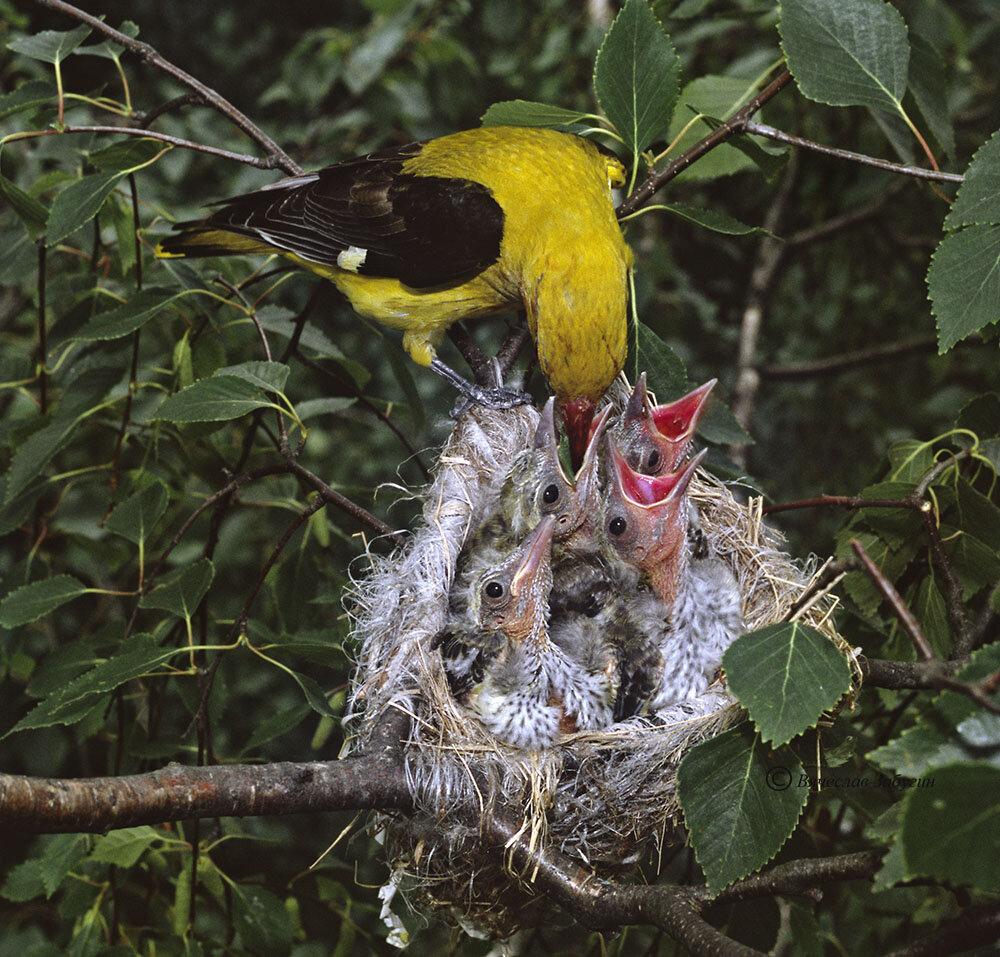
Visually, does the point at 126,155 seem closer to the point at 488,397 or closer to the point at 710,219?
the point at 488,397

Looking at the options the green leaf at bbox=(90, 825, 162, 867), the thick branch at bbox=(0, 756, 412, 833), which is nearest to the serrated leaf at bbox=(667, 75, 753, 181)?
the thick branch at bbox=(0, 756, 412, 833)

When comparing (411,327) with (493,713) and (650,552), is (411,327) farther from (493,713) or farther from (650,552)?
(493,713)

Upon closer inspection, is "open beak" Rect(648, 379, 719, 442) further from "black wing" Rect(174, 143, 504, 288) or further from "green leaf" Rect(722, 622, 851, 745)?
"green leaf" Rect(722, 622, 851, 745)

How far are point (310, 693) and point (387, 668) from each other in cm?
22

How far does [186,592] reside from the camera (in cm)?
200

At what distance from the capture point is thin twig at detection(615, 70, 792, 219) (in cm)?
197

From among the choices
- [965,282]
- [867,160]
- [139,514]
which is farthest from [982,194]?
[139,514]

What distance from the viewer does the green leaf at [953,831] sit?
3.00 feet

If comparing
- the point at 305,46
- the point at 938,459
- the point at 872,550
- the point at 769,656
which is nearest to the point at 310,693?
the point at 769,656

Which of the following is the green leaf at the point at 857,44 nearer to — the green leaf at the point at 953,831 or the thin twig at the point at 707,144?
the thin twig at the point at 707,144

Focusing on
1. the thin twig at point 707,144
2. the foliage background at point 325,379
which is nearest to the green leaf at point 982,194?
the thin twig at point 707,144

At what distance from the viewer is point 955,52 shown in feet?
13.9

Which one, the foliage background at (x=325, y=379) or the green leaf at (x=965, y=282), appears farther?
the foliage background at (x=325, y=379)

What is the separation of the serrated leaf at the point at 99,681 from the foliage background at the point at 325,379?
0.86ft
